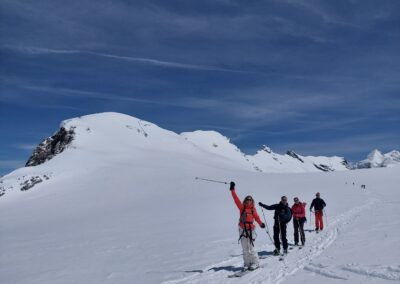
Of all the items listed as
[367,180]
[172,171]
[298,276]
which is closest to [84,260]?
[298,276]

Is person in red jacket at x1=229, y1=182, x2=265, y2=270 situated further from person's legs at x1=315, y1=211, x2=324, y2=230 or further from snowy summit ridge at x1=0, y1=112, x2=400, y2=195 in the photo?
snowy summit ridge at x1=0, y1=112, x2=400, y2=195

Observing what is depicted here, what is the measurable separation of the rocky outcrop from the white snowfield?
9.84 m

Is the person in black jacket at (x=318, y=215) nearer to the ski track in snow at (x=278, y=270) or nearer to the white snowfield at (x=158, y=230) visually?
the white snowfield at (x=158, y=230)

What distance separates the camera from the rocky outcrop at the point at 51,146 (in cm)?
7936

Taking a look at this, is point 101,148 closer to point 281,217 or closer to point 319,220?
point 319,220

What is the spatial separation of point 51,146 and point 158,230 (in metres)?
70.6

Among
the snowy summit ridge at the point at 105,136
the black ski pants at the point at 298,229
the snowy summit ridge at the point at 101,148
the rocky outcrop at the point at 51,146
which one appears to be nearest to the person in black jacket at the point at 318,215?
the black ski pants at the point at 298,229

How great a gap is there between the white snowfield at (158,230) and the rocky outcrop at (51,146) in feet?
32.3

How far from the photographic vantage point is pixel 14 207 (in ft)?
150

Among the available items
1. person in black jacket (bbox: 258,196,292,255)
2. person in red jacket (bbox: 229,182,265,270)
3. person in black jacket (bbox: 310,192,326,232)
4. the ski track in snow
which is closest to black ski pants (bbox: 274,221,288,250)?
person in black jacket (bbox: 258,196,292,255)

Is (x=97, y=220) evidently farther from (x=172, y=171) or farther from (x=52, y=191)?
(x=172, y=171)

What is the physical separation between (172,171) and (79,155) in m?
18.6

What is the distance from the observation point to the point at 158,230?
22641 mm

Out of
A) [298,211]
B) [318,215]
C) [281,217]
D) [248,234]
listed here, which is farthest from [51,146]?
[248,234]
